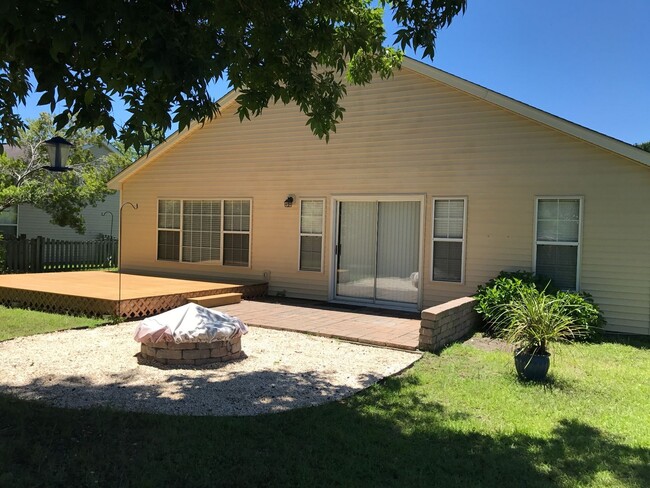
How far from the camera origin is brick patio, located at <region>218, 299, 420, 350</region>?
316 inches

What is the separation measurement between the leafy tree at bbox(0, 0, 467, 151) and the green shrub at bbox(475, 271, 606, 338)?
15.0 ft

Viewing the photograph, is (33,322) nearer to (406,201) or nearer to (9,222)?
(406,201)

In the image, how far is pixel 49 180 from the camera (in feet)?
61.6

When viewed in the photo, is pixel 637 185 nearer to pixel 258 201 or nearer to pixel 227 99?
pixel 258 201

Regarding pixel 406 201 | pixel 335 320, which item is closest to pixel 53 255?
pixel 335 320

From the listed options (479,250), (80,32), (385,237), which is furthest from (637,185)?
(80,32)

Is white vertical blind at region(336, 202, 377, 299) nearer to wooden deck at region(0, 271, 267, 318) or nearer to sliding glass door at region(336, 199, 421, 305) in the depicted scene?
sliding glass door at region(336, 199, 421, 305)

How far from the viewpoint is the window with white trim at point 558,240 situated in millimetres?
9297

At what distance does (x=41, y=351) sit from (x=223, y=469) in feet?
14.8

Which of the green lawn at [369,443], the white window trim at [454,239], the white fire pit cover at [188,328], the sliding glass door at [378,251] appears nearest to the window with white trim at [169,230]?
the sliding glass door at [378,251]

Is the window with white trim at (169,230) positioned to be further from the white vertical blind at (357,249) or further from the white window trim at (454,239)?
the white window trim at (454,239)

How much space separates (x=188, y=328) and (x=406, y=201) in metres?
5.99

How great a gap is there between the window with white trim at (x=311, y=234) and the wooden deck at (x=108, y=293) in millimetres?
1271

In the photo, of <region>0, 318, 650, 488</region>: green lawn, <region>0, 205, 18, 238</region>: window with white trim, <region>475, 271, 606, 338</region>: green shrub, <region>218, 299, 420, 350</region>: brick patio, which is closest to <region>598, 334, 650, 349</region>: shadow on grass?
<region>475, 271, 606, 338</region>: green shrub
